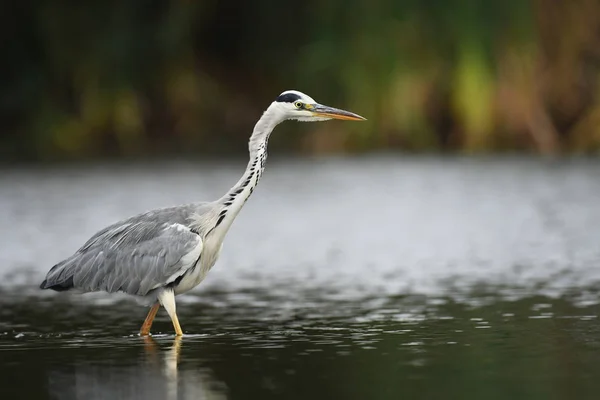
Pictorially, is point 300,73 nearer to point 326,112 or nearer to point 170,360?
point 326,112

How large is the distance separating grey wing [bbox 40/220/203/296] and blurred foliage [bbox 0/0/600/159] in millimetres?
18090

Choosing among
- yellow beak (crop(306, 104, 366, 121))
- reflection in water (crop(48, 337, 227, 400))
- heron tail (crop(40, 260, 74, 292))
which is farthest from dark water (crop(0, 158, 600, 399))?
yellow beak (crop(306, 104, 366, 121))

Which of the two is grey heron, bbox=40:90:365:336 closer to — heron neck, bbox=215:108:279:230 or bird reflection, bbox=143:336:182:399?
heron neck, bbox=215:108:279:230

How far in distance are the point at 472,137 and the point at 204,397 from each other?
21837 millimetres

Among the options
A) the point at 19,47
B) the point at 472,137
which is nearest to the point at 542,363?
the point at 472,137

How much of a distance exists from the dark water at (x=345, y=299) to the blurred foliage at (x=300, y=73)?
3.25 m

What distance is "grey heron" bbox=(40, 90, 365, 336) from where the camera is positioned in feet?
34.3

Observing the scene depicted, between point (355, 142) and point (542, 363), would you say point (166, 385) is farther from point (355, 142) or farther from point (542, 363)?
point (355, 142)

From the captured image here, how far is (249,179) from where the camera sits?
35.1 feet

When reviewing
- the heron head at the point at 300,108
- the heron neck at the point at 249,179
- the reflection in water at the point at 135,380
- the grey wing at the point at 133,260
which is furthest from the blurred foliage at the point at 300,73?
the reflection in water at the point at 135,380

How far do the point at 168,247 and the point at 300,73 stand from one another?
20335 mm

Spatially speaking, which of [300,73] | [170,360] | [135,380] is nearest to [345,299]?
[170,360]

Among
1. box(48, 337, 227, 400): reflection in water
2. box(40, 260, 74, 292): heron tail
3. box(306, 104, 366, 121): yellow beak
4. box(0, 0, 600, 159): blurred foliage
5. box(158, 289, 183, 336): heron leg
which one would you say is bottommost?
box(48, 337, 227, 400): reflection in water

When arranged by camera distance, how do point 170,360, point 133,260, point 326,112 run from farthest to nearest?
point 326,112 < point 133,260 < point 170,360
